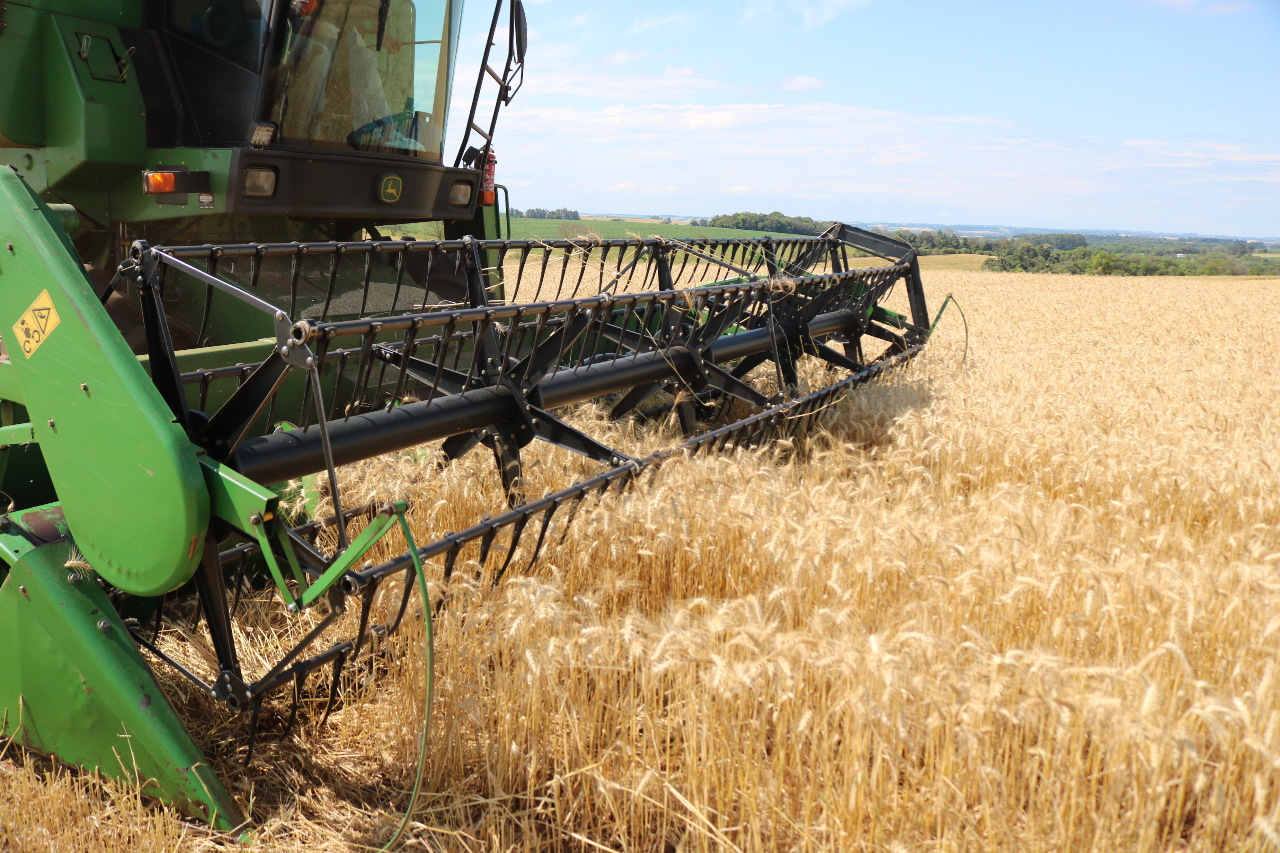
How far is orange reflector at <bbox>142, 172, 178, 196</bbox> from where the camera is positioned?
3.66 meters

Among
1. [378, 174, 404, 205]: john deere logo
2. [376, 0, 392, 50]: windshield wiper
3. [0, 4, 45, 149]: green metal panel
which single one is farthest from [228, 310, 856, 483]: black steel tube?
[0, 4, 45, 149]: green metal panel

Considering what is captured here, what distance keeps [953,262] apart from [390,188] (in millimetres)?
35466

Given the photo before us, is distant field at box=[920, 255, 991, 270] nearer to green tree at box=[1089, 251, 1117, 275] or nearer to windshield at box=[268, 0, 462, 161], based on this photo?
green tree at box=[1089, 251, 1117, 275]

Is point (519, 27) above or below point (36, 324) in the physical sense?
above

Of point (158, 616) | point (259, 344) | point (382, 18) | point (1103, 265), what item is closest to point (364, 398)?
point (259, 344)

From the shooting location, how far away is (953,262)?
36.1 m

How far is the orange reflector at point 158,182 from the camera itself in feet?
12.0

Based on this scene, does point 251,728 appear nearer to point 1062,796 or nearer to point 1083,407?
point 1062,796

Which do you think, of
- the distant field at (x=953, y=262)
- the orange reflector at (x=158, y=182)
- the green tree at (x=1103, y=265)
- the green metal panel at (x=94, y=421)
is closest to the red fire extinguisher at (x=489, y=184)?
the orange reflector at (x=158, y=182)

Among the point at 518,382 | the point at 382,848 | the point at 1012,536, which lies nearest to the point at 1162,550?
the point at 1012,536

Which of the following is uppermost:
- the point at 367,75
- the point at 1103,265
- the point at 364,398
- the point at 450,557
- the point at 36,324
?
the point at 1103,265

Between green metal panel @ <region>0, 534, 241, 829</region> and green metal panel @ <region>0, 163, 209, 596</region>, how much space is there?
0.10 m

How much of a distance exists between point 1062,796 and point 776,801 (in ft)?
1.63

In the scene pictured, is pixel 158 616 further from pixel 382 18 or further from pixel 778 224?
pixel 778 224
